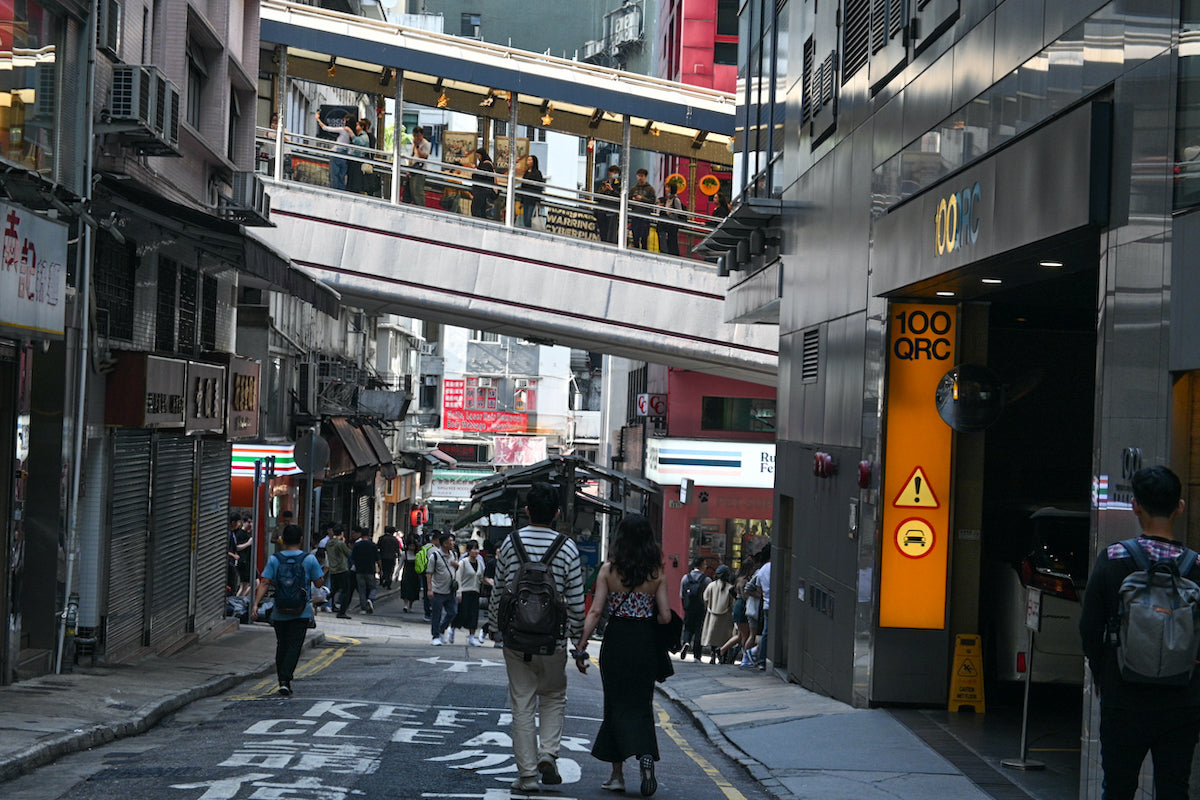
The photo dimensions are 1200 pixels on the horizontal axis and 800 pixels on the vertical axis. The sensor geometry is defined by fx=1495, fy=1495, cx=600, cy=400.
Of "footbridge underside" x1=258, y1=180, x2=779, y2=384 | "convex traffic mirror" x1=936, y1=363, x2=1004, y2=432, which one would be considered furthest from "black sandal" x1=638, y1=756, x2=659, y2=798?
"footbridge underside" x1=258, y1=180, x2=779, y2=384

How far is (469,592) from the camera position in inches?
888

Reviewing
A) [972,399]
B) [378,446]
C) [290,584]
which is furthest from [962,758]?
[378,446]

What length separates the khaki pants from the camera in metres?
8.88

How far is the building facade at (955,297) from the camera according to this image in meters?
7.68

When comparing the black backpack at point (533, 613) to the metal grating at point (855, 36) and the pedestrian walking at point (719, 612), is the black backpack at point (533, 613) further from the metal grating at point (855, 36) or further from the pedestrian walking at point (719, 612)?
the pedestrian walking at point (719, 612)

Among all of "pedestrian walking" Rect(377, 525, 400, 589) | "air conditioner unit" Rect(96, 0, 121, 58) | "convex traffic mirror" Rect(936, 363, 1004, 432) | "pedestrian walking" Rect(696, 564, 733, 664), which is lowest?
"pedestrian walking" Rect(377, 525, 400, 589)

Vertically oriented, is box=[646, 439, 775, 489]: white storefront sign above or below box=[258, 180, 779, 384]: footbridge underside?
below

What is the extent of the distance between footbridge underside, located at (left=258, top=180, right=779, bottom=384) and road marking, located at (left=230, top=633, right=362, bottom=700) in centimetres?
775

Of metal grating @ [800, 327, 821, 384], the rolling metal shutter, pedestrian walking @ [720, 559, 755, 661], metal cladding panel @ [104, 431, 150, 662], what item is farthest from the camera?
pedestrian walking @ [720, 559, 755, 661]

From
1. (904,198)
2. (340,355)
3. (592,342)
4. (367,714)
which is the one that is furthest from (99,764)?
(340,355)

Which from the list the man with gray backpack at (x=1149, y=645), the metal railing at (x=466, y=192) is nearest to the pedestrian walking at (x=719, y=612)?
the metal railing at (x=466, y=192)

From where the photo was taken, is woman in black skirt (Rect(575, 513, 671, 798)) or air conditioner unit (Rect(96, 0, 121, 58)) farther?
air conditioner unit (Rect(96, 0, 121, 58))

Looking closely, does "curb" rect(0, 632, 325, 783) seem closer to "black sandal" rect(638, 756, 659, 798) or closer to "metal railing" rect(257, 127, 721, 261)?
"black sandal" rect(638, 756, 659, 798)

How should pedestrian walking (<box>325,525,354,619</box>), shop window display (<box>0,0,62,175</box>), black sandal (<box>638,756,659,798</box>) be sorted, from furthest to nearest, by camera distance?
1. pedestrian walking (<box>325,525,354,619</box>)
2. shop window display (<box>0,0,62,175</box>)
3. black sandal (<box>638,756,659,798</box>)
